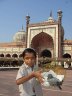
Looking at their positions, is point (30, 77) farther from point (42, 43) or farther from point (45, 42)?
point (42, 43)

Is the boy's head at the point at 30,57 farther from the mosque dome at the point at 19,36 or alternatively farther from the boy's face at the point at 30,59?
the mosque dome at the point at 19,36

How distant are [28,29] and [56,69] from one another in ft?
124

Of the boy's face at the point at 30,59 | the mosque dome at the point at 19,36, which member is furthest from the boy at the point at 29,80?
the mosque dome at the point at 19,36

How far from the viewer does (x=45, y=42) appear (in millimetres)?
40719

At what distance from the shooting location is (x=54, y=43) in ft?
120

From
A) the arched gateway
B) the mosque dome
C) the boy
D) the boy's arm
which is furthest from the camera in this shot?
the mosque dome

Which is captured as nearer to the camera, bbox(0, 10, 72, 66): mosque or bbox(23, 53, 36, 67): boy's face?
bbox(23, 53, 36, 67): boy's face

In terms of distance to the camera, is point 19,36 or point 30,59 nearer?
point 30,59

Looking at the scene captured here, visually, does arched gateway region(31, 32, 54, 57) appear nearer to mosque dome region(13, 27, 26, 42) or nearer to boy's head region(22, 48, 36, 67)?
mosque dome region(13, 27, 26, 42)

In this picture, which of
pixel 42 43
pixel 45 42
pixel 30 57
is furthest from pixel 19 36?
pixel 30 57

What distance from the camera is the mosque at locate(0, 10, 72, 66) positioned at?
36697 mm

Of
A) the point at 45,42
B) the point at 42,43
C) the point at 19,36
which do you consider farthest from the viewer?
the point at 19,36

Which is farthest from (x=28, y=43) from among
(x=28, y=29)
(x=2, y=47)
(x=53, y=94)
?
(x=53, y=94)

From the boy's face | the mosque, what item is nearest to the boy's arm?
the boy's face
